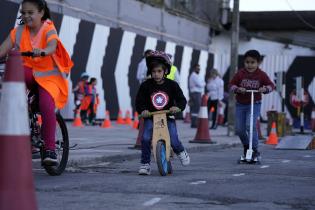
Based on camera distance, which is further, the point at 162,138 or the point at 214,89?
the point at 214,89

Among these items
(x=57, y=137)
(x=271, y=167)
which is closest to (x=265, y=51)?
(x=271, y=167)

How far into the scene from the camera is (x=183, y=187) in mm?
7113

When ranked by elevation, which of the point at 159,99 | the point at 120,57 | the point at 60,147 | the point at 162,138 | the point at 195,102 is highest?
the point at 120,57

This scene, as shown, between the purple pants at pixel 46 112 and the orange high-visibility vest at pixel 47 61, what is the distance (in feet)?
0.17

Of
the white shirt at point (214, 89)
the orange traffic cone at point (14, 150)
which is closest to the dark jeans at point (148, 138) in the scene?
the orange traffic cone at point (14, 150)

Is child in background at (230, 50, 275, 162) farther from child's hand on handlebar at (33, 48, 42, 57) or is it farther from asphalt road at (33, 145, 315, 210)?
child's hand on handlebar at (33, 48, 42, 57)

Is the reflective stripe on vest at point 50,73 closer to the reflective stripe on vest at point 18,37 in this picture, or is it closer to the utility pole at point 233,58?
the reflective stripe on vest at point 18,37

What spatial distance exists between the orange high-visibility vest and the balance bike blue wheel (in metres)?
1.30

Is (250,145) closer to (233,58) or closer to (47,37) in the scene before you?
(47,37)

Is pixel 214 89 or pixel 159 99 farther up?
pixel 214 89

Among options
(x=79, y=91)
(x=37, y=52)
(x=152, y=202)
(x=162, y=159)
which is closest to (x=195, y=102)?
(x=79, y=91)

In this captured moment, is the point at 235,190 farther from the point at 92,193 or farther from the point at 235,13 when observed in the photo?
the point at 235,13

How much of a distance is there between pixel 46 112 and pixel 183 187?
1465 millimetres

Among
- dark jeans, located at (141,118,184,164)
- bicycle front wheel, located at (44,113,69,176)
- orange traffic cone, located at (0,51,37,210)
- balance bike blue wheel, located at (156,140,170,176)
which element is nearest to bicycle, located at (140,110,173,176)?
balance bike blue wheel, located at (156,140,170,176)
